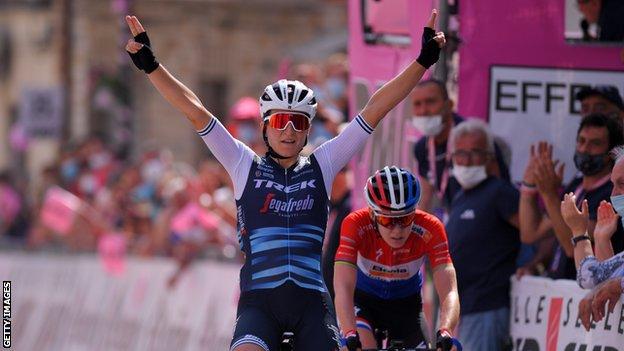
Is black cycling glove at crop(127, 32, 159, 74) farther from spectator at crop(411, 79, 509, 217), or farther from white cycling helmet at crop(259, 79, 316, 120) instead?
spectator at crop(411, 79, 509, 217)

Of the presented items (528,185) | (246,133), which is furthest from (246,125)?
(528,185)

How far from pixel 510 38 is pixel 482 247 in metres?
1.71

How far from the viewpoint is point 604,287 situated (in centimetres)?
1014

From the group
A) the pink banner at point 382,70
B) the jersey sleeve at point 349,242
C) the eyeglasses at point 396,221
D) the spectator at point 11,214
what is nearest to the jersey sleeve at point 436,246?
the eyeglasses at point 396,221

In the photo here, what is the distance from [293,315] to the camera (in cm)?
970

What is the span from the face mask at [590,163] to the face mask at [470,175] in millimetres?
1058

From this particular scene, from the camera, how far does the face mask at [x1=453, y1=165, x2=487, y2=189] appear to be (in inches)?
476

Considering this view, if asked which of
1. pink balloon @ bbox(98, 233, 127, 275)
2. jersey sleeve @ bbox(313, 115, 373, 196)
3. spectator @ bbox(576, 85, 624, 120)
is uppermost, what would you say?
spectator @ bbox(576, 85, 624, 120)

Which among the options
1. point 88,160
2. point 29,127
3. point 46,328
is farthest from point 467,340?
point 29,127

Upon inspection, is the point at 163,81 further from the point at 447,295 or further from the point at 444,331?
the point at 444,331

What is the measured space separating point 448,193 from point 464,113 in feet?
2.19

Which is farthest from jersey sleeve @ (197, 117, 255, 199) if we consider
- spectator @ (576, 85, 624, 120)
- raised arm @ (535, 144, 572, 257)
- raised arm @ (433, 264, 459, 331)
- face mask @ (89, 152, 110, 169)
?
face mask @ (89, 152, 110, 169)

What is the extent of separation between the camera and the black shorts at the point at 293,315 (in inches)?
377

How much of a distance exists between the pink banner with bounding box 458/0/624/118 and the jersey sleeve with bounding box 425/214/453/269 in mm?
2804
